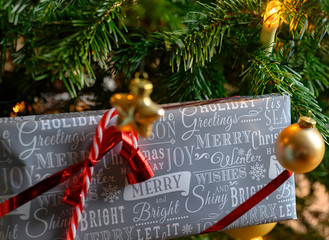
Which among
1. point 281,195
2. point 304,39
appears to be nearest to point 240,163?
point 281,195

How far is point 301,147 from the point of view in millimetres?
406

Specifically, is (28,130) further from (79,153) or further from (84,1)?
(84,1)

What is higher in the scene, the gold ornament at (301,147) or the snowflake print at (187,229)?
the gold ornament at (301,147)

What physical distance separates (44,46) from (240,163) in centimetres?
30

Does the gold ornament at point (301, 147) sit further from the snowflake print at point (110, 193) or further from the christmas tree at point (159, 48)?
the snowflake print at point (110, 193)

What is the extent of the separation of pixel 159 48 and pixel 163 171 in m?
0.16

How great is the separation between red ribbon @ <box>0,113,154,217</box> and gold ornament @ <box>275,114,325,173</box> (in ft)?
0.55

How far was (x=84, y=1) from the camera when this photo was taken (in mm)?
462

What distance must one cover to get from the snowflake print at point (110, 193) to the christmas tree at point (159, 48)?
0.41 ft

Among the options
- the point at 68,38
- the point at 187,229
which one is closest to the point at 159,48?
the point at 68,38

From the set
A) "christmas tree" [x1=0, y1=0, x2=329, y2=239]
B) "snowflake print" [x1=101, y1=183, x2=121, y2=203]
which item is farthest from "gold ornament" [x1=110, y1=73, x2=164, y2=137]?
"snowflake print" [x1=101, y1=183, x2=121, y2=203]

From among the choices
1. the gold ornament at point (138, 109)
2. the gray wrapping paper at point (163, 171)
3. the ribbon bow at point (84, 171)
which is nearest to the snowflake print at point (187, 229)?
the gray wrapping paper at point (163, 171)

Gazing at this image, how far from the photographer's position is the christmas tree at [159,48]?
397mm

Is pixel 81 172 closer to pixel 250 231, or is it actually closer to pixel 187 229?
pixel 187 229
